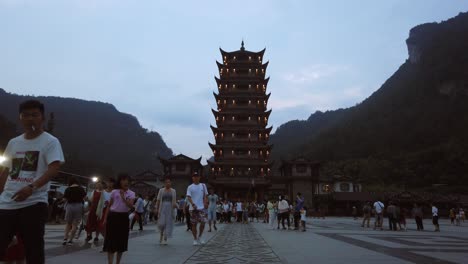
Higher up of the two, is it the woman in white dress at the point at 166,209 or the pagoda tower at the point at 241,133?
the pagoda tower at the point at 241,133

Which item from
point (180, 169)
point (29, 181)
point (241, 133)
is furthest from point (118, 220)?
point (241, 133)

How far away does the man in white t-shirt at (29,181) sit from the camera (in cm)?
310

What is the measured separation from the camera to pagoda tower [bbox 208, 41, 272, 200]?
47500mm

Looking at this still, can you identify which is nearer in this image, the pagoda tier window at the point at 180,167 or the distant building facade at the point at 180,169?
the distant building facade at the point at 180,169

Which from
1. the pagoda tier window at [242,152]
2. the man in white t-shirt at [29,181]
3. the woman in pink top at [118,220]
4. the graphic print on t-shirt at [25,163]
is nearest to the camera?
the man in white t-shirt at [29,181]

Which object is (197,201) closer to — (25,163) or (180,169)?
(25,163)

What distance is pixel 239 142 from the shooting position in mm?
49281

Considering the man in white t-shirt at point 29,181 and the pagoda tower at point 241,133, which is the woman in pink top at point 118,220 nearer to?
the man in white t-shirt at point 29,181

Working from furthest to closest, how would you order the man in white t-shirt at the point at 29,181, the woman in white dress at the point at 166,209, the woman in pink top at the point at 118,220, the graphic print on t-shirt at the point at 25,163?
the woman in white dress at the point at 166,209, the woman in pink top at the point at 118,220, the graphic print on t-shirt at the point at 25,163, the man in white t-shirt at the point at 29,181

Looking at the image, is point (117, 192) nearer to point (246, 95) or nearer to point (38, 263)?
point (38, 263)

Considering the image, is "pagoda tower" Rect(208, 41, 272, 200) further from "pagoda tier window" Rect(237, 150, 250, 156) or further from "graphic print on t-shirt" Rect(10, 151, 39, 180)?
"graphic print on t-shirt" Rect(10, 151, 39, 180)

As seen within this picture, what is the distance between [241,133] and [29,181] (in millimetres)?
46965

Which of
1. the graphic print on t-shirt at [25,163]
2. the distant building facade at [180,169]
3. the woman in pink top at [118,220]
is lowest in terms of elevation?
the woman in pink top at [118,220]

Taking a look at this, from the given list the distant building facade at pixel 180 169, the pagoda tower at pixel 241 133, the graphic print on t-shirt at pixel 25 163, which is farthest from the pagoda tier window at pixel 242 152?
the graphic print on t-shirt at pixel 25 163
